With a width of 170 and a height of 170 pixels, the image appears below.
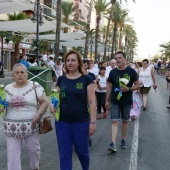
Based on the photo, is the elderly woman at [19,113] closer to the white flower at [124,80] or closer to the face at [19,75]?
the face at [19,75]

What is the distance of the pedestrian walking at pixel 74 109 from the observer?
3.90 m

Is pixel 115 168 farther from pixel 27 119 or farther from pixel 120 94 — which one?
pixel 27 119

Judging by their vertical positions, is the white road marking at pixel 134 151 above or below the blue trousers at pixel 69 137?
below

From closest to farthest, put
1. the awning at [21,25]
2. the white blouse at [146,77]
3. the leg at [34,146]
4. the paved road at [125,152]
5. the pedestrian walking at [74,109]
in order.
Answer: the pedestrian walking at [74,109], the leg at [34,146], the paved road at [125,152], the white blouse at [146,77], the awning at [21,25]

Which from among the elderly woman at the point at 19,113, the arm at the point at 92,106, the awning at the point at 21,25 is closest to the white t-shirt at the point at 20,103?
the elderly woman at the point at 19,113

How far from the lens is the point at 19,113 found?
4.16 metres

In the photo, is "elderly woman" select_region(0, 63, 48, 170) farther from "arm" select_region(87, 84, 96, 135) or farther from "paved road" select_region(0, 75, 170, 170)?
"paved road" select_region(0, 75, 170, 170)

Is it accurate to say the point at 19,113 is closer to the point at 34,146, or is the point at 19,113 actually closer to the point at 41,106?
the point at 41,106

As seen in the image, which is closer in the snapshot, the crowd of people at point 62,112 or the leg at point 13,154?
the crowd of people at point 62,112

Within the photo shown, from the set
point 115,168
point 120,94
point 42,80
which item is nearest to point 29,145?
point 115,168

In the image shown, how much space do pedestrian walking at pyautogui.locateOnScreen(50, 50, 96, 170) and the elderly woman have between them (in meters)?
0.36

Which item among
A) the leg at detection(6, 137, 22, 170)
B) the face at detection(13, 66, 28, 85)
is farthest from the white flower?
the leg at detection(6, 137, 22, 170)

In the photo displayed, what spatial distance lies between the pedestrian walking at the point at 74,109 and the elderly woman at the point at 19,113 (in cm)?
36

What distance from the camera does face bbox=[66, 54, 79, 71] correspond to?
3.93m
